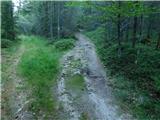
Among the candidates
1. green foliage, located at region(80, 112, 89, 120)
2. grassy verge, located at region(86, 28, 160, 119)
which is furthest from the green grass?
green foliage, located at region(80, 112, 89, 120)

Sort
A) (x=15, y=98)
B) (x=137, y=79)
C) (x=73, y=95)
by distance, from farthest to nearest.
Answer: (x=137, y=79) < (x=73, y=95) < (x=15, y=98)

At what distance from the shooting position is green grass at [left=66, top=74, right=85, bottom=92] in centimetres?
1469

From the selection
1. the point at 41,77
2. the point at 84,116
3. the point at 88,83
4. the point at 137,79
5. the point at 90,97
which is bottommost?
the point at 84,116

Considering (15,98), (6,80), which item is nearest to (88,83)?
(15,98)

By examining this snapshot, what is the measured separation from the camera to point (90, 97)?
13.5 meters

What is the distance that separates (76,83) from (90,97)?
2359 millimetres

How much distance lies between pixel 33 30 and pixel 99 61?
2284 cm

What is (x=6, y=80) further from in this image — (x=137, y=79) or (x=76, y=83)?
(x=137, y=79)

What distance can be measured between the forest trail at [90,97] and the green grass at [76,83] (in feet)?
0.79

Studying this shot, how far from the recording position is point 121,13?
16.0 meters

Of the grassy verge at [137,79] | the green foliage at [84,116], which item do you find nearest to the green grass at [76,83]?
the grassy verge at [137,79]

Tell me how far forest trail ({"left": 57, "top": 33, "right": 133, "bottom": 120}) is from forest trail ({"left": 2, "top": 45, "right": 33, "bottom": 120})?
74.5 inches

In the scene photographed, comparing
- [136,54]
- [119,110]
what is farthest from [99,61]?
[119,110]

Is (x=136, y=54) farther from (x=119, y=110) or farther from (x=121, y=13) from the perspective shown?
(x=119, y=110)
